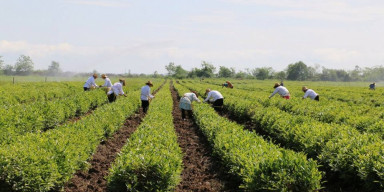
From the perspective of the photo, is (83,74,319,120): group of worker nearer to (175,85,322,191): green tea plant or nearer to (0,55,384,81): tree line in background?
(175,85,322,191): green tea plant

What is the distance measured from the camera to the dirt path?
7168mm

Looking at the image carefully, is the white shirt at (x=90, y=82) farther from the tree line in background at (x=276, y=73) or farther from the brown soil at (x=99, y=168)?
the tree line in background at (x=276, y=73)

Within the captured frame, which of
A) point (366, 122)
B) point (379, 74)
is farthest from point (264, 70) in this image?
point (366, 122)

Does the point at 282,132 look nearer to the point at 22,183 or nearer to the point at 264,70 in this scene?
the point at 22,183

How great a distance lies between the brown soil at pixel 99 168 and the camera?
693 centimetres

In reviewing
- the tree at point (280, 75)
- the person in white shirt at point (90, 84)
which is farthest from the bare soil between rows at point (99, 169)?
the tree at point (280, 75)

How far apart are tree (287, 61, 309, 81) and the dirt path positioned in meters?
167

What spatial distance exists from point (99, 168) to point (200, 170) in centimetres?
265

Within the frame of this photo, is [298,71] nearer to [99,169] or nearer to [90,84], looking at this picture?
[90,84]

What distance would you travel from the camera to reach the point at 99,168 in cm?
826

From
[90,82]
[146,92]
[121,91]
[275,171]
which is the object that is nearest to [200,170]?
[275,171]

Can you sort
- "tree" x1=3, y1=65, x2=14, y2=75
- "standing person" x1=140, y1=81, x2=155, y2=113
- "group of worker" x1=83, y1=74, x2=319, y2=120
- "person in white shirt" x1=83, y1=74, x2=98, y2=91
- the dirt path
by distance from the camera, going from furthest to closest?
"tree" x1=3, y1=65, x2=14, y2=75, "person in white shirt" x1=83, y1=74, x2=98, y2=91, "standing person" x1=140, y1=81, x2=155, y2=113, "group of worker" x1=83, y1=74, x2=319, y2=120, the dirt path

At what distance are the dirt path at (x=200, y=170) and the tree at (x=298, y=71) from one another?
6558 inches

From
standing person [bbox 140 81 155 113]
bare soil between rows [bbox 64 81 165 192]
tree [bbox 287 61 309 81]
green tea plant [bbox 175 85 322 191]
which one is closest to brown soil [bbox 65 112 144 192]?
bare soil between rows [bbox 64 81 165 192]
